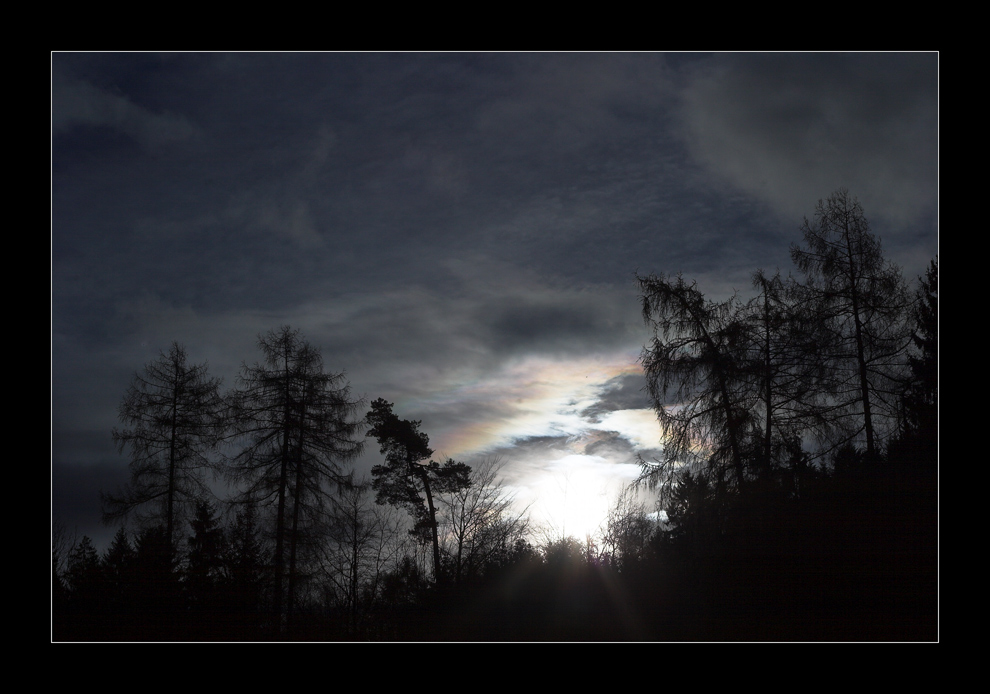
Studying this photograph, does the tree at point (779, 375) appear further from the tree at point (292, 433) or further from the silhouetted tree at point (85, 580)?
the silhouetted tree at point (85, 580)

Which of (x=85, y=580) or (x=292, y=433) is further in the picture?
(x=292, y=433)

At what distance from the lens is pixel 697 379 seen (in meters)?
12.5

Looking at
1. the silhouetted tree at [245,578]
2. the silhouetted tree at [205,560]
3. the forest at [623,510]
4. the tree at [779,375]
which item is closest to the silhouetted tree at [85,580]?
the forest at [623,510]

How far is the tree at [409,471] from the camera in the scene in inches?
608

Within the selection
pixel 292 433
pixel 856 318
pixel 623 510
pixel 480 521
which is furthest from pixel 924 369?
pixel 292 433

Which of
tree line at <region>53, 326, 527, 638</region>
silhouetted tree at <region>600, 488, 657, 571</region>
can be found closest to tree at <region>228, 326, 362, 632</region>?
tree line at <region>53, 326, 527, 638</region>

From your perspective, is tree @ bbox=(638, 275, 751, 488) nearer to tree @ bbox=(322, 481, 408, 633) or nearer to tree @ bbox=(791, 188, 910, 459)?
tree @ bbox=(791, 188, 910, 459)

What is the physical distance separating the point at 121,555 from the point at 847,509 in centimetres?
1598

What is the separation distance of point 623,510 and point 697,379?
14.9ft

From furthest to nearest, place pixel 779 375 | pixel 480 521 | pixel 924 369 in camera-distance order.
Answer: pixel 480 521 < pixel 779 375 < pixel 924 369

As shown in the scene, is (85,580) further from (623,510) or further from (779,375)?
(779,375)

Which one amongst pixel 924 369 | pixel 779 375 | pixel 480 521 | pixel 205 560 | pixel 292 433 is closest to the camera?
pixel 924 369
